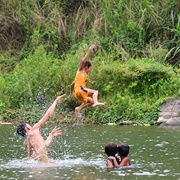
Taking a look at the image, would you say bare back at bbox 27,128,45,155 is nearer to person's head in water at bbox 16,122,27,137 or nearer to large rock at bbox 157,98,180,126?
person's head in water at bbox 16,122,27,137

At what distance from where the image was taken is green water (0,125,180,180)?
1124 centimetres

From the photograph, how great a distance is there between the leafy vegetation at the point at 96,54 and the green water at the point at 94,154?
2170mm

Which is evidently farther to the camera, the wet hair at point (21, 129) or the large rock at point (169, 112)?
the large rock at point (169, 112)

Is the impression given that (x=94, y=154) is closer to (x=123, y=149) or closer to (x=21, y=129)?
(x=123, y=149)

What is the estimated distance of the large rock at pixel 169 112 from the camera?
19716mm

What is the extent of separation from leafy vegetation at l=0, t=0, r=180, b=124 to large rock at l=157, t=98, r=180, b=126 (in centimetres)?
29

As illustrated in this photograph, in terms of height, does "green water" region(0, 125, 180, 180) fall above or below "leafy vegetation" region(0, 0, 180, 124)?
below

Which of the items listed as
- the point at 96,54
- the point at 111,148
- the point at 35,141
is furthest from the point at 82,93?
the point at 96,54

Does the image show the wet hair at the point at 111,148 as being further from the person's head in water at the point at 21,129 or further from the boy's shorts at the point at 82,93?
the boy's shorts at the point at 82,93

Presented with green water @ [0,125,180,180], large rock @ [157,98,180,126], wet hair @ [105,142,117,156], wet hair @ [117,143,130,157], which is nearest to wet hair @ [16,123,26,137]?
green water @ [0,125,180,180]

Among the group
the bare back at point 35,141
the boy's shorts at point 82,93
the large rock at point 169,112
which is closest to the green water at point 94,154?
the bare back at point 35,141

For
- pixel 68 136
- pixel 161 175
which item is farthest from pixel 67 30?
pixel 161 175

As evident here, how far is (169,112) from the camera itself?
20.3 m

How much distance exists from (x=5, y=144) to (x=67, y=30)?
44.5ft
